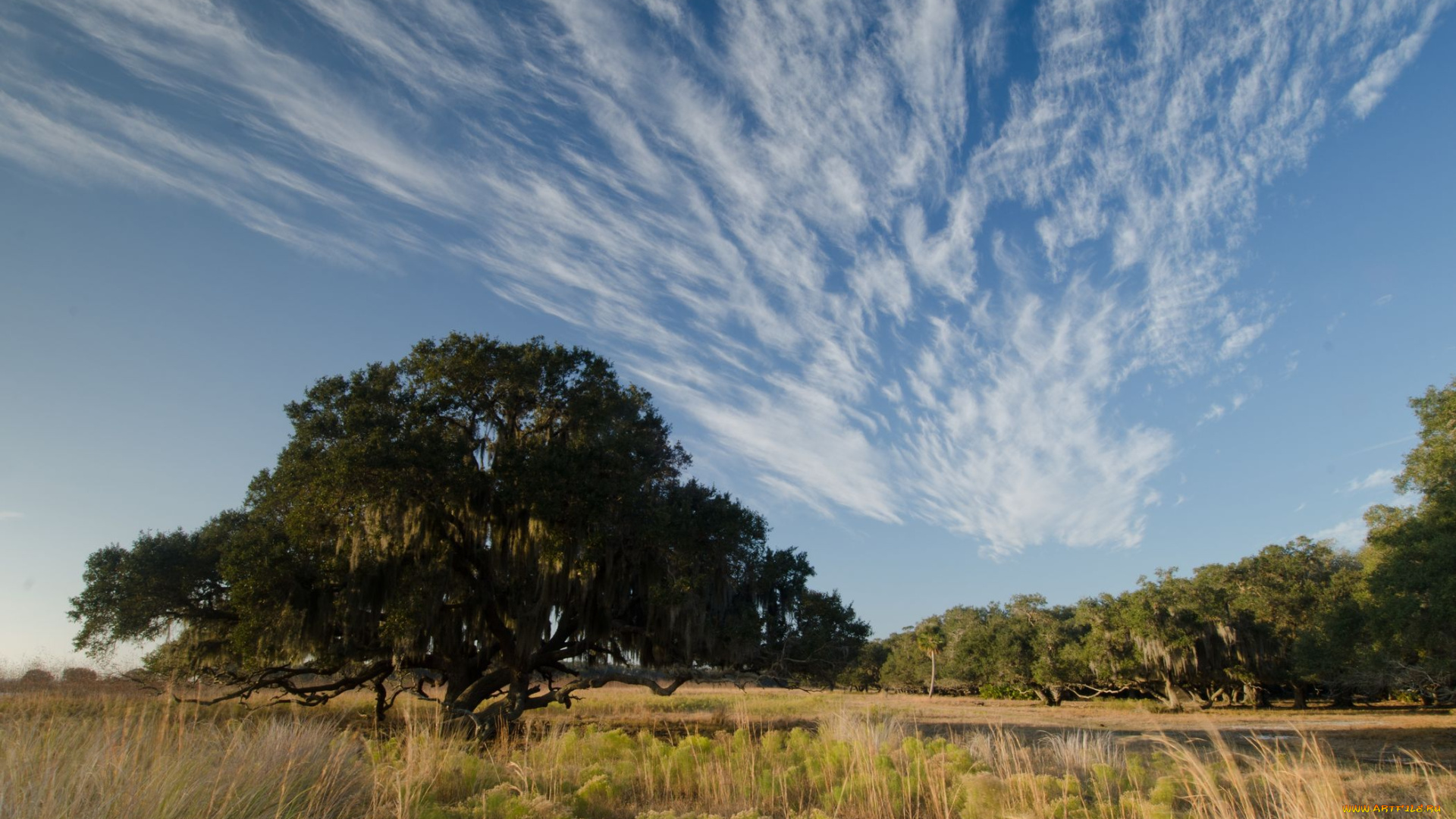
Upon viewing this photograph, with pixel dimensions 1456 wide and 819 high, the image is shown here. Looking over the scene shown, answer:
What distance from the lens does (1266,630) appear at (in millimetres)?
31969

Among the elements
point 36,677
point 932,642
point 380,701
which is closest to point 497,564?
point 380,701

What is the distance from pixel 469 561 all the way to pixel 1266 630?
3640 cm

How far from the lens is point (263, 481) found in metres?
15.2

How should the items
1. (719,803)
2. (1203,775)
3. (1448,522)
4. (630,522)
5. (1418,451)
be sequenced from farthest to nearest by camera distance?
(1418,451) → (1448,522) → (630,522) → (719,803) → (1203,775)

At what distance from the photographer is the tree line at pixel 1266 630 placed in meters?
15.1

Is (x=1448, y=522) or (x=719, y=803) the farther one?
(x=1448, y=522)

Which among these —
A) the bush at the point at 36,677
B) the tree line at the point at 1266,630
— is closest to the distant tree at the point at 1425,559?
the tree line at the point at 1266,630

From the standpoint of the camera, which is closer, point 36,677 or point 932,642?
point 36,677

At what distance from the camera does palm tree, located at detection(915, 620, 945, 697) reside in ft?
153

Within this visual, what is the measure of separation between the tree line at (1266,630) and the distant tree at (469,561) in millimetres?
5046

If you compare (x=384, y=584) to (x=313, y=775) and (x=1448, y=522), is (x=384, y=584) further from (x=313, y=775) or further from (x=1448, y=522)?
(x=1448, y=522)

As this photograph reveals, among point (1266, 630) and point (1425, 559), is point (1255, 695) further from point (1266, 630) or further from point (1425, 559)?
point (1425, 559)

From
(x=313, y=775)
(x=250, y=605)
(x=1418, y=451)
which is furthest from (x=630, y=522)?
(x=1418, y=451)

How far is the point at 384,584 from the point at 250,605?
2.24m
